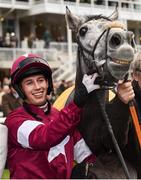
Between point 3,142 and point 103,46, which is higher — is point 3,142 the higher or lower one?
the lower one

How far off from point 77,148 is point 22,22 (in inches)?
1244

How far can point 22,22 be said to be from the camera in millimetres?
33906

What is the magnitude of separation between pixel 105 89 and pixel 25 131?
0.50 metres

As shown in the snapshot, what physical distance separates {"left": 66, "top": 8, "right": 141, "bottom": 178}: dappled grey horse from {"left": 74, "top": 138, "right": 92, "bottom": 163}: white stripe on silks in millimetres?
36

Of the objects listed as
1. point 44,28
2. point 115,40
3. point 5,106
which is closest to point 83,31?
point 115,40

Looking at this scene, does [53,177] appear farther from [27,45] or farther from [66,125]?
[27,45]

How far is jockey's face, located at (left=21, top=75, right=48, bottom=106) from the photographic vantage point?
2831 millimetres

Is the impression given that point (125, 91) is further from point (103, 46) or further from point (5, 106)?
point (5, 106)

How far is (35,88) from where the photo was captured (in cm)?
282

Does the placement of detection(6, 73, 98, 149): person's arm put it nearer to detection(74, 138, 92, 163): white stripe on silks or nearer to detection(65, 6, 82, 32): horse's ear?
detection(74, 138, 92, 163): white stripe on silks

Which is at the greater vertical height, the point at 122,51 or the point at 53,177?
the point at 122,51

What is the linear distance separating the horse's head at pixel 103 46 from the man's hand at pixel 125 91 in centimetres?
6

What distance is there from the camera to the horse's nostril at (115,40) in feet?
7.84

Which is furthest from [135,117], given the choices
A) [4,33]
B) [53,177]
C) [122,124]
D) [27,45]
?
[4,33]
